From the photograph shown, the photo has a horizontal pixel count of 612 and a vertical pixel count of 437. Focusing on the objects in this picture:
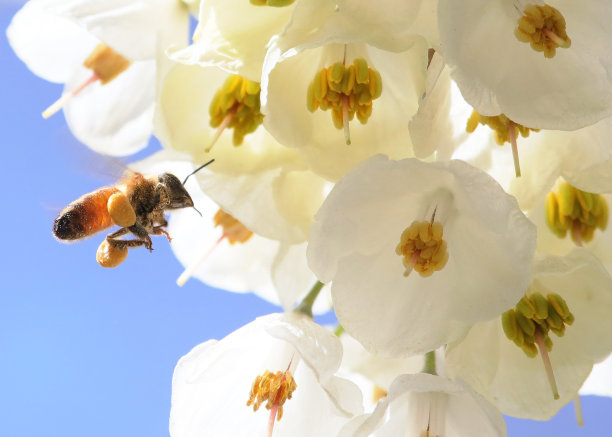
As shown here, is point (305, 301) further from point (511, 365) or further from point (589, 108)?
point (589, 108)

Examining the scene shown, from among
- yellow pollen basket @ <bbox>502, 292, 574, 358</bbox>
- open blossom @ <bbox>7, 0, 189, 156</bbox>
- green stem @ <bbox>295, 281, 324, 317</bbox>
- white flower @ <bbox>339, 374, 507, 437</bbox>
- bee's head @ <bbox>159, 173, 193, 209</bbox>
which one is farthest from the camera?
open blossom @ <bbox>7, 0, 189, 156</bbox>

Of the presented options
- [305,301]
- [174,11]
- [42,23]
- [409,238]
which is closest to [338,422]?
[305,301]

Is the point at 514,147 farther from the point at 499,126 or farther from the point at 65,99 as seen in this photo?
the point at 65,99

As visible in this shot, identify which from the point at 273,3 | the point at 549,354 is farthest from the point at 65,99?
the point at 549,354

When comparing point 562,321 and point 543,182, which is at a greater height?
point 543,182

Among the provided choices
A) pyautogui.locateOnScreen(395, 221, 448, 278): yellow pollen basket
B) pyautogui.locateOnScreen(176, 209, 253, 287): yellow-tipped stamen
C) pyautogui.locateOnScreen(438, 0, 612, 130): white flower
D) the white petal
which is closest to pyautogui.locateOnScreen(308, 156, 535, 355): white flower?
pyautogui.locateOnScreen(395, 221, 448, 278): yellow pollen basket

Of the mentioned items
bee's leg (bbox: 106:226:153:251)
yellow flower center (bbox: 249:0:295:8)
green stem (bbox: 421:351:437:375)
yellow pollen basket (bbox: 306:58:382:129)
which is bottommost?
green stem (bbox: 421:351:437:375)

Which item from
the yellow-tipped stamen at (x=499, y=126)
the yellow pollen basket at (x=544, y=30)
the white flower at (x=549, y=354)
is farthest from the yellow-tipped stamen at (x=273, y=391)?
the yellow pollen basket at (x=544, y=30)

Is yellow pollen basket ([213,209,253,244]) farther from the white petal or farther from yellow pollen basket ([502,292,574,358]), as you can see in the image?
yellow pollen basket ([502,292,574,358])
